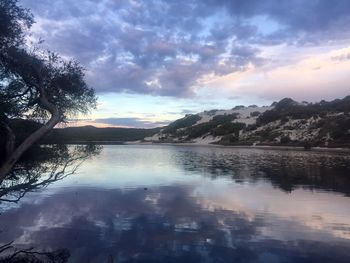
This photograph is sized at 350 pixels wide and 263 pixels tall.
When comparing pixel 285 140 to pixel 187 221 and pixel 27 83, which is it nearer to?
pixel 187 221

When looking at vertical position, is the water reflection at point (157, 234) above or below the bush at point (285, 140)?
below

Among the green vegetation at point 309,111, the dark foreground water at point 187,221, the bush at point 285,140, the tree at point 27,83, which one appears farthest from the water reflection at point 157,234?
the green vegetation at point 309,111

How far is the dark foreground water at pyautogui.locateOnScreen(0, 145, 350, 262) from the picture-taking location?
17703mm

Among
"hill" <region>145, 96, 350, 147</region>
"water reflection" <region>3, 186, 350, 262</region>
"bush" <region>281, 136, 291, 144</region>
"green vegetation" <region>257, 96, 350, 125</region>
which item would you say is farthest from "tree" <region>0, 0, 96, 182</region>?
"green vegetation" <region>257, 96, 350, 125</region>

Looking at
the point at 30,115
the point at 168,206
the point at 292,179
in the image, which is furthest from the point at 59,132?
the point at 292,179

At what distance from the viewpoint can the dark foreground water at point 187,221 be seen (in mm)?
17703

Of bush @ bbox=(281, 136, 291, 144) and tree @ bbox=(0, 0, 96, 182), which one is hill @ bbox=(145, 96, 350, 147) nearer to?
bush @ bbox=(281, 136, 291, 144)

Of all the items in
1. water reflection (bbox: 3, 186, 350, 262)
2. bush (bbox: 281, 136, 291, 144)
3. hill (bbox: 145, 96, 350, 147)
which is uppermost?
hill (bbox: 145, 96, 350, 147)

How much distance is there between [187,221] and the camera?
77.4 ft

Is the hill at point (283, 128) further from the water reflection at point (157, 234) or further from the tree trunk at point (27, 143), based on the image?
the tree trunk at point (27, 143)

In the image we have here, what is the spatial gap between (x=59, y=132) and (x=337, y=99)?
140 metres

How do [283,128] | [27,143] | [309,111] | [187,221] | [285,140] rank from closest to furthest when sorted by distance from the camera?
1. [27,143]
2. [187,221]
3. [285,140]
4. [283,128]
5. [309,111]

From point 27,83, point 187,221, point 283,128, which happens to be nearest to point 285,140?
point 283,128

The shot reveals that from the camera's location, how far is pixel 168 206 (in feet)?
93.2
